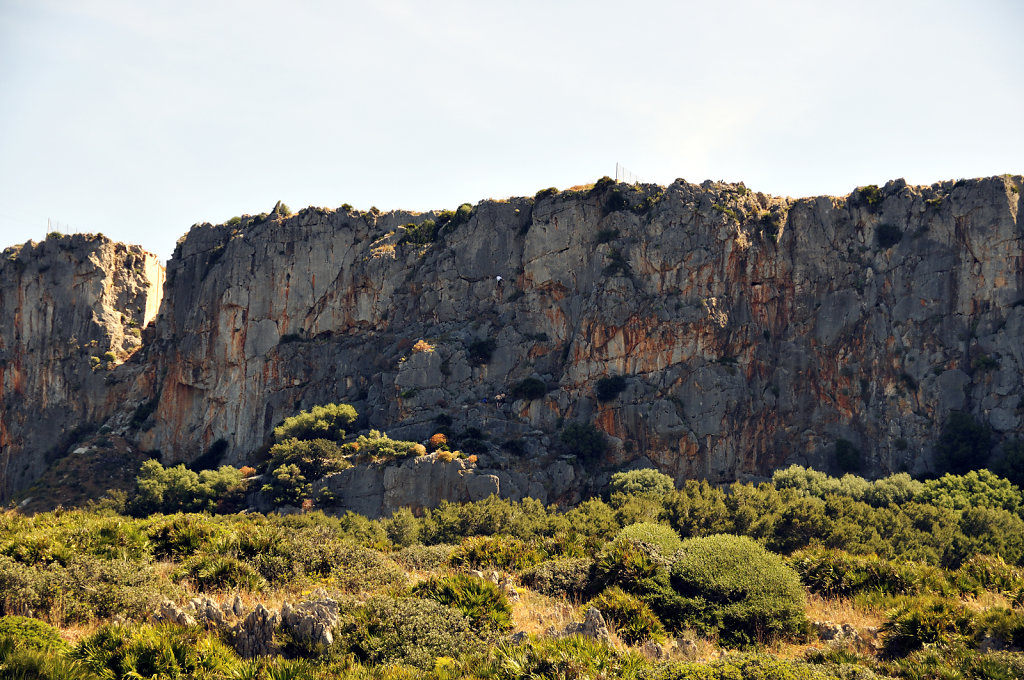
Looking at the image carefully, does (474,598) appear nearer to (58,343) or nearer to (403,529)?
(403,529)

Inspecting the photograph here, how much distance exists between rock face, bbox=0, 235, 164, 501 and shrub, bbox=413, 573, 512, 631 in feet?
203

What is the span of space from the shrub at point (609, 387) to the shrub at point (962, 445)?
1942cm

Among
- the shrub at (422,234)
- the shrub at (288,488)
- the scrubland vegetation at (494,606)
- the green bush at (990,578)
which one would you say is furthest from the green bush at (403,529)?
the shrub at (422,234)

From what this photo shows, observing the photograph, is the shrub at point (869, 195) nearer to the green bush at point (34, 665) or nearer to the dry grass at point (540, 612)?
the dry grass at point (540, 612)

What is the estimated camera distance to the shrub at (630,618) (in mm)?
20031

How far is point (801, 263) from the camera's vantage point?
61.9 metres

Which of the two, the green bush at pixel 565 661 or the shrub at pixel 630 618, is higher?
the green bush at pixel 565 661

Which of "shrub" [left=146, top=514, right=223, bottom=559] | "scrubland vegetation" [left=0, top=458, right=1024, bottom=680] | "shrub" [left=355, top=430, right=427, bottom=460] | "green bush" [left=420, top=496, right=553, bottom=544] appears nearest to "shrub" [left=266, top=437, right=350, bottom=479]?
"shrub" [left=355, top=430, right=427, bottom=460]

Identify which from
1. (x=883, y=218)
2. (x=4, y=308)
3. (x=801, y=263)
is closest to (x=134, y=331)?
(x=4, y=308)

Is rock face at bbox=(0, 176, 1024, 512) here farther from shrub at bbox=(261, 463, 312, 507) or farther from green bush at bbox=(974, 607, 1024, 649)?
green bush at bbox=(974, 607, 1024, 649)

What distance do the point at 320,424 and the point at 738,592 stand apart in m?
42.7

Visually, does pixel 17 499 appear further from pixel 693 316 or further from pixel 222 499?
pixel 693 316

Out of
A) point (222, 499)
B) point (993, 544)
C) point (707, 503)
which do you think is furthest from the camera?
point (222, 499)

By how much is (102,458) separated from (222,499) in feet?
54.4
